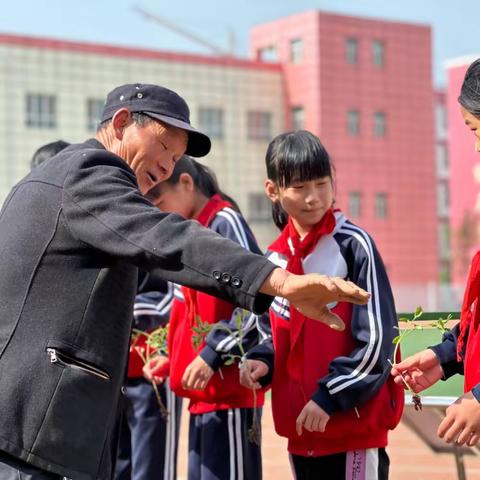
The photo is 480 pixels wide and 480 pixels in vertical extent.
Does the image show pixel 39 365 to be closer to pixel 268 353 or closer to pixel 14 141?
pixel 268 353

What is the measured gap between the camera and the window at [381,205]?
193 feet

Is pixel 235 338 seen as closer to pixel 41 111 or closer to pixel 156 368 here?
pixel 156 368

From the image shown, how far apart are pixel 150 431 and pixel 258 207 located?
156 feet

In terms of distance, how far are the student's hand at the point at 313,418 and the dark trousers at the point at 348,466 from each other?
0.75 feet

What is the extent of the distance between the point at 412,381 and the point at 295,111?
53743 millimetres

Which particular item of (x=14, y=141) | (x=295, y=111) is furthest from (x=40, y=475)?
(x=295, y=111)

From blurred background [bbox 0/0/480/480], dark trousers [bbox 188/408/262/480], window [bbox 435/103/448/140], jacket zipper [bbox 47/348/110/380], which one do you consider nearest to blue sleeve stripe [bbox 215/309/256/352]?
dark trousers [bbox 188/408/262/480]

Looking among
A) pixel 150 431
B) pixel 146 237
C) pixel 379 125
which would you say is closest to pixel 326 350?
pixel 146 237

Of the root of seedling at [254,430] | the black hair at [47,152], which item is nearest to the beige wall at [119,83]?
the black hair at [47,152]

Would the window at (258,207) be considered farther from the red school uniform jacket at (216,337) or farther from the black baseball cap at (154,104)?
the black baseball cap at (154,104)

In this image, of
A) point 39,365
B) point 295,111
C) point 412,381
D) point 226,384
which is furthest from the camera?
point 295,111

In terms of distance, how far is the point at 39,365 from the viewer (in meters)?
3.61

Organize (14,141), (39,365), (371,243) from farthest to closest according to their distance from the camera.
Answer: (14,141) → (371,243) → (39,365)

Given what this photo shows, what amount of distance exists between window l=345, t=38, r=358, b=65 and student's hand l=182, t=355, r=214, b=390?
5402cm
